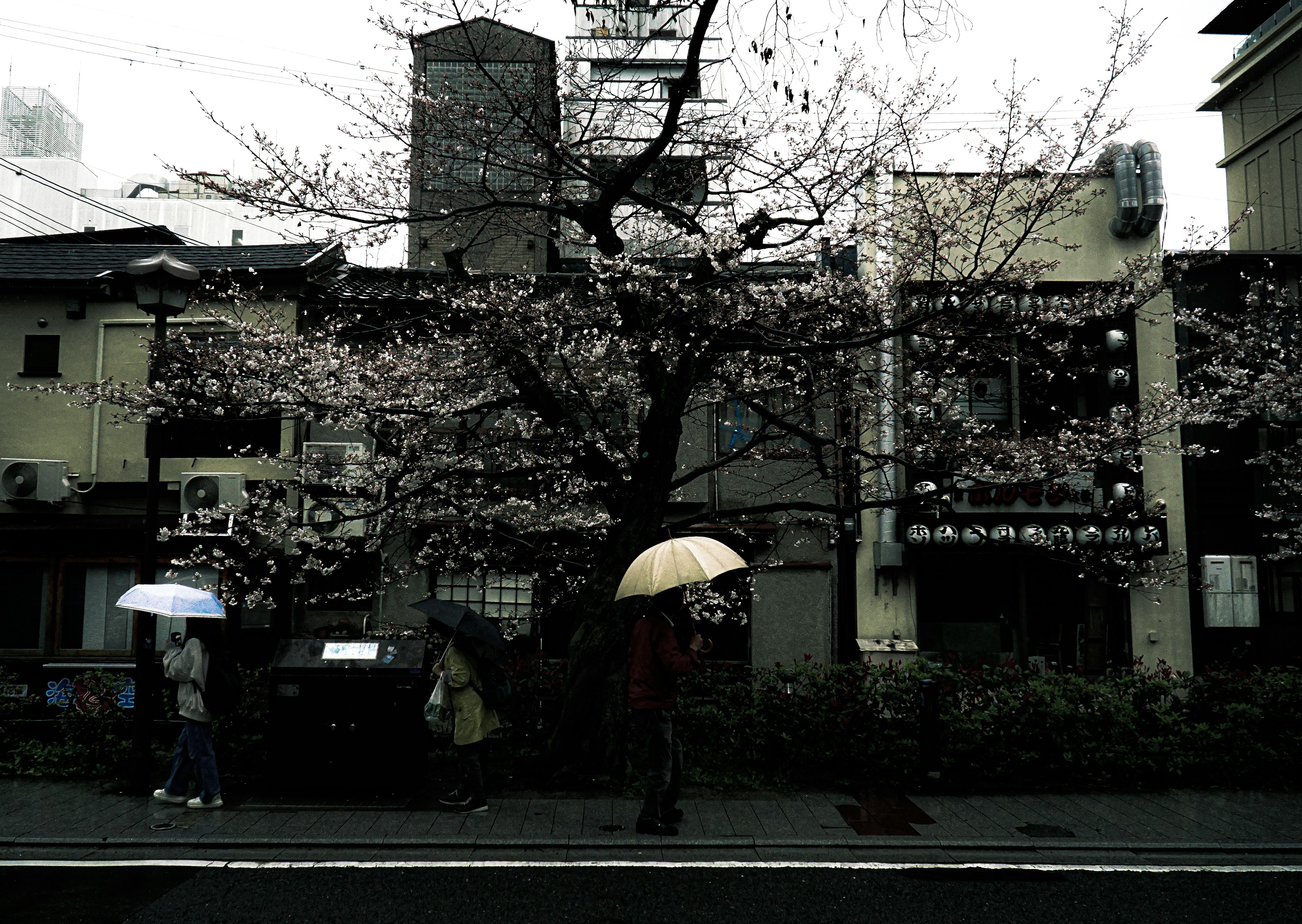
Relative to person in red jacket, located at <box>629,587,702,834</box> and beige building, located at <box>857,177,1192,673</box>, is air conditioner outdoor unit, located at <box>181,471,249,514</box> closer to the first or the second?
person in red jacket, located at <box>629,587,702,834</box>

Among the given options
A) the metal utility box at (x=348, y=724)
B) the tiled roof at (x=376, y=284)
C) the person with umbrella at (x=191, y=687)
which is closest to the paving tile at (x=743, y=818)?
the metal utility box at (x=348, y=724)

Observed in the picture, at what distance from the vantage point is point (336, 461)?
11859 mm

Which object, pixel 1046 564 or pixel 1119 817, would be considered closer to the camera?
pixel 1119 817

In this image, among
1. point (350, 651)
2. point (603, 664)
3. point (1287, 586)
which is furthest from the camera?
point (1287, 586)

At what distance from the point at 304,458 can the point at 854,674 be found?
287 inches

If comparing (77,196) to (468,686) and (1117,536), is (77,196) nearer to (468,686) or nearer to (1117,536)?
(468,686)

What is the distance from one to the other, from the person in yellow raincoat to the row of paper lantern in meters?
10.7

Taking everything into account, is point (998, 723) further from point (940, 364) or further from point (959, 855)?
point (940, 364)

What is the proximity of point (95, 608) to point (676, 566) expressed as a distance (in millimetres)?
14555

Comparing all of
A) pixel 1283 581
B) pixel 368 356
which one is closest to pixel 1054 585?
pixel 1283 581

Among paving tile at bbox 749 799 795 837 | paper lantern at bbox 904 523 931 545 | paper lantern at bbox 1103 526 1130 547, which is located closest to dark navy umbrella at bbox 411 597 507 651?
paving tile at bbox 749 799 795 837

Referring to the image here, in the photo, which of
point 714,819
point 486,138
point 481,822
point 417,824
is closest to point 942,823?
point 714,819

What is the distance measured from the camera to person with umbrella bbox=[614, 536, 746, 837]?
7.25 m

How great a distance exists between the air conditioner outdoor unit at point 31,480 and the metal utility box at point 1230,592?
2123 cm
